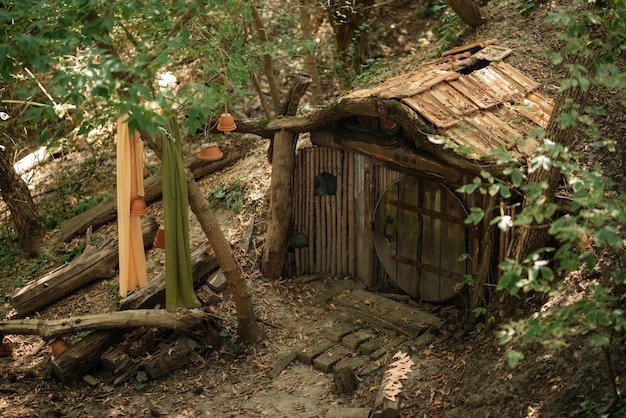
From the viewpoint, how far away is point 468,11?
1150 cm

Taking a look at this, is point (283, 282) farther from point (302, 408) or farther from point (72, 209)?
point (72, 209)

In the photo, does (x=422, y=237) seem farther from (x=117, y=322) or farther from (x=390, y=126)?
(x=117, y=322)

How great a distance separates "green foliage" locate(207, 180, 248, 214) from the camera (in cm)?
1109

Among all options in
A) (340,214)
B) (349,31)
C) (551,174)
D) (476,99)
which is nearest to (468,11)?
(476,99)

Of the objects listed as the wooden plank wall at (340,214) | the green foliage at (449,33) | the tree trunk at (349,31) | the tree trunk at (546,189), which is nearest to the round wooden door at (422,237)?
the wooden plank wall at (340,214)

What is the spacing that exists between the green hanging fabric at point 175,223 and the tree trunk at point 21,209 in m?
4.65

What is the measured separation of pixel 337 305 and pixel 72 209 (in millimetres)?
5772

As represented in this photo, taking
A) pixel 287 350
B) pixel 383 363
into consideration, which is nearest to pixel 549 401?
pixel 383 363

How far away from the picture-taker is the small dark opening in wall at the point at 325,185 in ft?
33.7

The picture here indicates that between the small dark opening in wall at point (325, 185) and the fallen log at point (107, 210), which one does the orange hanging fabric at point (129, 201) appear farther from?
the fallen log at point (107, 210)

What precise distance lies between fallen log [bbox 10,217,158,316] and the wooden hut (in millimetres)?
2660

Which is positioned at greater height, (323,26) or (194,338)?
(323,26)

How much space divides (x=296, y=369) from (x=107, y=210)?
4969mm

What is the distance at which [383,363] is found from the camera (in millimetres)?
8375
